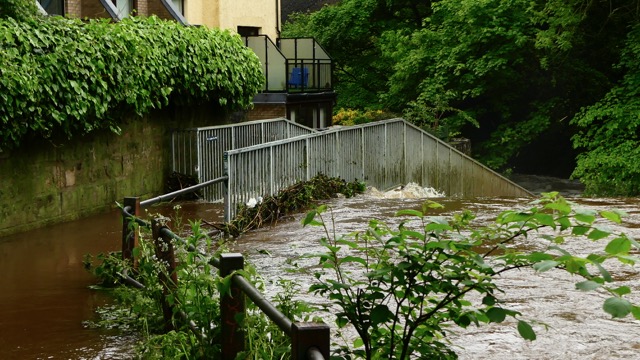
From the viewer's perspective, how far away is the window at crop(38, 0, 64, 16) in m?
18.2

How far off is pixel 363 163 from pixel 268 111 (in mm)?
8705

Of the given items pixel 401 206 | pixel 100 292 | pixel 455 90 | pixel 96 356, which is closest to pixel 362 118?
pixel 455 90

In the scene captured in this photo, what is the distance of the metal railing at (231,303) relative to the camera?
12.4 feet

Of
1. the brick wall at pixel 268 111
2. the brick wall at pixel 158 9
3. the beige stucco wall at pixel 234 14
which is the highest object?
the beige stucco wall at pixel 234 14

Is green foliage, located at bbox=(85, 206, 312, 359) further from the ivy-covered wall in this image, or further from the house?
the house

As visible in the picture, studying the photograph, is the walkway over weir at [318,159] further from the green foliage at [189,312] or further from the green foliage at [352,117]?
the green foliage at [352,117]

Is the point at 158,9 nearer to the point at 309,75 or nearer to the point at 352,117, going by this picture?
the point at 309,75

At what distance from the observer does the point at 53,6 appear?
18344 millimetres

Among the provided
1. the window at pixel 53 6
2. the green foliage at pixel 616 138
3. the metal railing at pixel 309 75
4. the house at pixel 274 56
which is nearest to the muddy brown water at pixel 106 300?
the window at pixel 53 6

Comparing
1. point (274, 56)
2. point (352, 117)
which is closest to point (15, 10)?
point (274, 56)

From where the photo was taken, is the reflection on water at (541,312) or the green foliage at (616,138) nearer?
the reflection on water at (541,312)

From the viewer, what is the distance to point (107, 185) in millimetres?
16078

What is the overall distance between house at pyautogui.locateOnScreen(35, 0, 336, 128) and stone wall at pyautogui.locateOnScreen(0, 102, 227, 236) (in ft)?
21.9

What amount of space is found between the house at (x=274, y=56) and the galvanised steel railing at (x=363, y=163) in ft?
16.4
